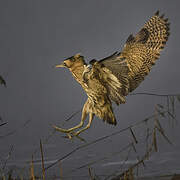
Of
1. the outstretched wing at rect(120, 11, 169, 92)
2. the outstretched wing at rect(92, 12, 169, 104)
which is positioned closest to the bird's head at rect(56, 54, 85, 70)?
the outstretched wing at rect(92, 12, 169, 104)

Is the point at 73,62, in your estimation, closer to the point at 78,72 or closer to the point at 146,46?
the point at 78,72

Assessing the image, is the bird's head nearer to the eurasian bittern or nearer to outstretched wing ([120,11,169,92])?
the eurasian bittern

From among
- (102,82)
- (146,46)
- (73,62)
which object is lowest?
(102,82)

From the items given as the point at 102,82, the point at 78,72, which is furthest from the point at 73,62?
the point at 102,82

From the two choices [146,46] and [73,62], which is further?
[146,46]

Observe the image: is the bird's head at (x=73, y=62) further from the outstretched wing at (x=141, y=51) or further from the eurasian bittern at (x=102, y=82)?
the outstretched wing at (x=141, y=51)

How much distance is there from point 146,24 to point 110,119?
0.79m

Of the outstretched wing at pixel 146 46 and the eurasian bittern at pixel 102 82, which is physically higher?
the outstretched wing at pixel 146 46

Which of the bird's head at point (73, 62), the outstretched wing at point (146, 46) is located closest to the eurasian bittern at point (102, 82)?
the bird's head at point (73, 62)

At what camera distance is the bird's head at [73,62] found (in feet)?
4.66

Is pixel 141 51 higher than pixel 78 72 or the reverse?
higher

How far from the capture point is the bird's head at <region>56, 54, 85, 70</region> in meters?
1.42

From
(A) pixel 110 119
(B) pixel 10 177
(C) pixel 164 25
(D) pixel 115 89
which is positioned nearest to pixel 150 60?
(C) pixel 164 25

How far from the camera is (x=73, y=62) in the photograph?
56.4 inches
